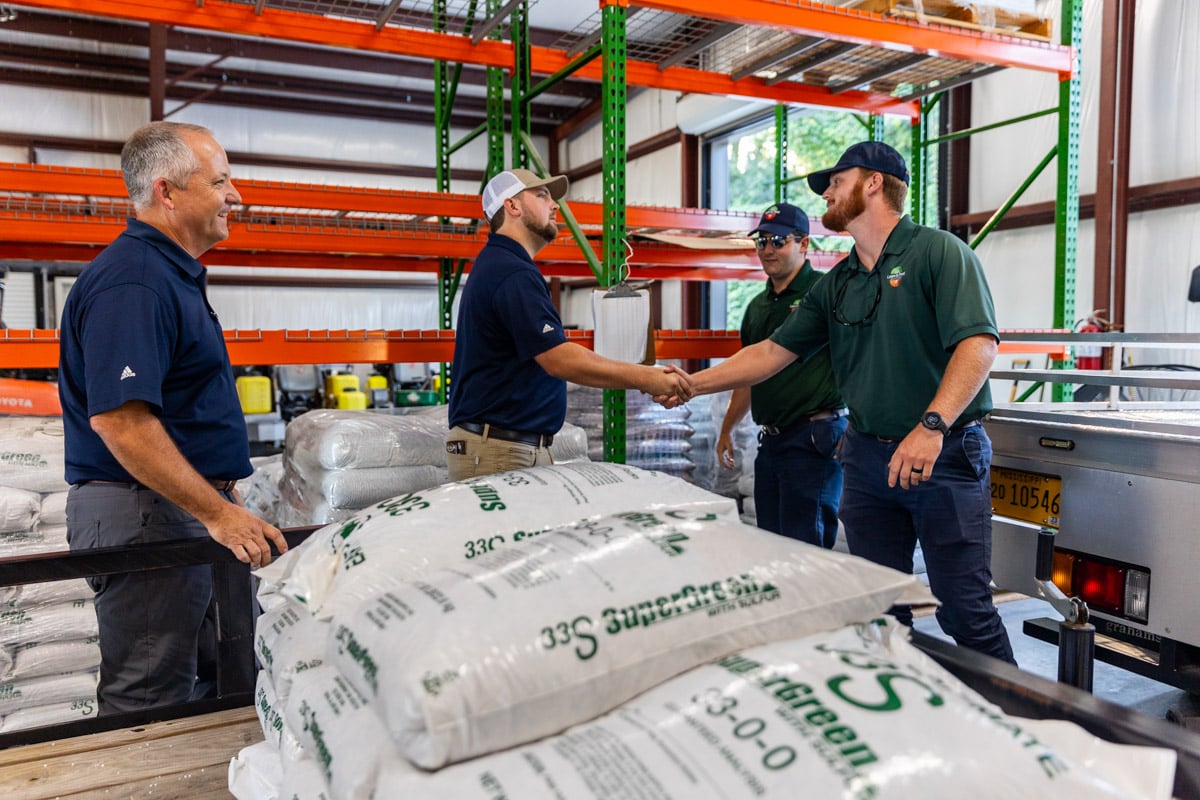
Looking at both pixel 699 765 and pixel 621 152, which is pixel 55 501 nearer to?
pixel 621 152

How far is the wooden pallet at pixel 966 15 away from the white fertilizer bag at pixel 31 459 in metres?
4.30

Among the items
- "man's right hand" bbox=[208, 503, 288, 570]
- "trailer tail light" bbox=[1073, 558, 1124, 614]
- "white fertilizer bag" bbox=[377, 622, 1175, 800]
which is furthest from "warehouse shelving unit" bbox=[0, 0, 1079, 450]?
"white fertilizer bag" bbox=[377, 622, 1175, 800]

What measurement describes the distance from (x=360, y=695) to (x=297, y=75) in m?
16.6

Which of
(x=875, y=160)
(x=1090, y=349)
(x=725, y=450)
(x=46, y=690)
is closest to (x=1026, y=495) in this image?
(x=875, y=160)

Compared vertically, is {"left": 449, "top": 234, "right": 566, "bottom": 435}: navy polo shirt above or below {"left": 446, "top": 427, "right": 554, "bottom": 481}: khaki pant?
above

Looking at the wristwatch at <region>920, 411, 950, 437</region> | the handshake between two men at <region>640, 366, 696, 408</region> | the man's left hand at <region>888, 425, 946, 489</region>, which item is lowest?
the man's left hand at <region>888, 425, 946, 489</region>

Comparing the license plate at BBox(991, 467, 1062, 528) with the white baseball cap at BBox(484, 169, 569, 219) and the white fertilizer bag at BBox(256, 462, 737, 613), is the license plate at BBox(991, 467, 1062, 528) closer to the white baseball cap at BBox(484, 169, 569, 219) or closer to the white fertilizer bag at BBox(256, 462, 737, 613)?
the white fertilizer bag at BBox(256, 462, 737, 613)

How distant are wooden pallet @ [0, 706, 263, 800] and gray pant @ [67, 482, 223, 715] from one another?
0.46m

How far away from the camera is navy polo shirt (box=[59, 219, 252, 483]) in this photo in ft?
6.42

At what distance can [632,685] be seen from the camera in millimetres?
1166

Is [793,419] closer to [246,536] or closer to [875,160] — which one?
[875,160]

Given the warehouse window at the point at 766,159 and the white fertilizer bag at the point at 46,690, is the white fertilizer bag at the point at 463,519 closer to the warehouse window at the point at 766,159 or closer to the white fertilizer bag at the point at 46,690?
the white fertilizer bag at the point at 46,690

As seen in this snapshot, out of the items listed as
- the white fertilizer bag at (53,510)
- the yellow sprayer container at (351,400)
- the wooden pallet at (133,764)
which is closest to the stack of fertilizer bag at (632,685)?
the wooden pallet at (133,764)

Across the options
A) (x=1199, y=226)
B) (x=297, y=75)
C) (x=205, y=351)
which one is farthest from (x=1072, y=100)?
(x=297, y=75)
